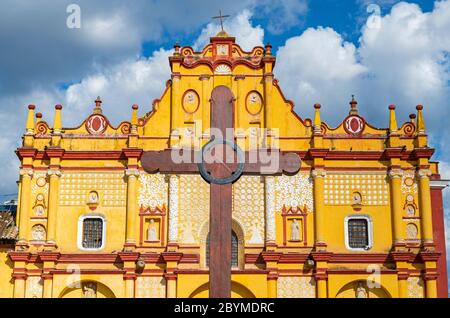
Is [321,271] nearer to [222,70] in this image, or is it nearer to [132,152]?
[132,152]

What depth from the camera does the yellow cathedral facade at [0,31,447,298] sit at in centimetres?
2912

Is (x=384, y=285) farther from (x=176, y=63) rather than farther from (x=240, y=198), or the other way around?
(x=176, y=63)

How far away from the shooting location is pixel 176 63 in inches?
1236

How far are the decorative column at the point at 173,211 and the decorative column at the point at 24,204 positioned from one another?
18.3ft

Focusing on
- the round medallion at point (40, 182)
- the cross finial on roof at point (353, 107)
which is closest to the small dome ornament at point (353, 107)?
the cross finial on roof at point (353, 107)

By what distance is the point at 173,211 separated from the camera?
2994 centimetres

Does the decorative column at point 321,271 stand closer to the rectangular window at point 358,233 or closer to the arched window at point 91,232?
the rectangular window at point 358,233

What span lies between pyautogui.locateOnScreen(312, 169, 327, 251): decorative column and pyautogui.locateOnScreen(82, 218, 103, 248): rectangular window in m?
8.45

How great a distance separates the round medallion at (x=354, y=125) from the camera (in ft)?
102

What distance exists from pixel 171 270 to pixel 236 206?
11.9ft

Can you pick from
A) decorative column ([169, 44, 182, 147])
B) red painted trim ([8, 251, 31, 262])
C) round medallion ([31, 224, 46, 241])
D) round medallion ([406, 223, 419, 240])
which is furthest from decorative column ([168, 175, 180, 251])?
round medallion ([406, 223, 419, 240])

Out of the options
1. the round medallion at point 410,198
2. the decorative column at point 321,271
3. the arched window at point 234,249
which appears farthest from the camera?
the round medallion at point 410,198

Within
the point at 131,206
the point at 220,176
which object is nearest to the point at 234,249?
the point at 131,206

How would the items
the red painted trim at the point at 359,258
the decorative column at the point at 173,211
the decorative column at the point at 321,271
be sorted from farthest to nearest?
the decorative column at the point at 173,211 → the red painted trim at the point at 359,258 → the decorative column at the point at 321,271
